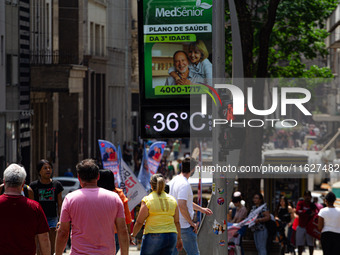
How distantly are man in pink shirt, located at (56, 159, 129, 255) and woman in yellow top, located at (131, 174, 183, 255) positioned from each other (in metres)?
2.52

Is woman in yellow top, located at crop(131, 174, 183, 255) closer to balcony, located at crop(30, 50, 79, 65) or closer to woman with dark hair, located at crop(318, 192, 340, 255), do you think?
woman with dark hair, located at crop(318, 192, 340, 255)

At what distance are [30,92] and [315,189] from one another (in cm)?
1348

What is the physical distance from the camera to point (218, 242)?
14234 millimetres

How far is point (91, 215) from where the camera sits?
7.86 metres

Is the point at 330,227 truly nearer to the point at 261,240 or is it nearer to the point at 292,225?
the point at 261,240

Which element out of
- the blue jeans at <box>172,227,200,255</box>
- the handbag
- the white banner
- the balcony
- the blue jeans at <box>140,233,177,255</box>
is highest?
the balcony

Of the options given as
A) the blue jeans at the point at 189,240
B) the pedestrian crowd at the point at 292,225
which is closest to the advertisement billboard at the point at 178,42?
the pedestrian crowd at the point at 292,225

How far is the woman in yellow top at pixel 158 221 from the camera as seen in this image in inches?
412

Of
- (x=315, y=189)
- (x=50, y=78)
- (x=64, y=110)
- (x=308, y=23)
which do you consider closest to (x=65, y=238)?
(x=308, y=23)

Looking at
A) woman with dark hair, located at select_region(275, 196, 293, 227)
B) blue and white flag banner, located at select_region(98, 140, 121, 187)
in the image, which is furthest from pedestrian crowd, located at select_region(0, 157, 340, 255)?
blue and white flag banner, located at select_region(98, 140, 121, 187)

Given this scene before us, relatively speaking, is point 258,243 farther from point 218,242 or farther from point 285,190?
point 285,190

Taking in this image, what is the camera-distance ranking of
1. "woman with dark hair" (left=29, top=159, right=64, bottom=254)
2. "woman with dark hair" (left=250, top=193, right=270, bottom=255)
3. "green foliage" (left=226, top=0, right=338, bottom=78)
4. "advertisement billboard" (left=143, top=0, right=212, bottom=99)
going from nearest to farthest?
"woman with dark hair" (left=29, top=159, right=64, bottom=254)
"advertisement billboard" (left=143, top=0, right=212, bottom=99)
"woman with dark hair" (left=250, top=193, right=270, bottom=255)
"green foliage" (left=226, top=0, right=338, bottom=78)

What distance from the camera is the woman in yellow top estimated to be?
10.5 m

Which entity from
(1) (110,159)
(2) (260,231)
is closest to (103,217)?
(2) (260,231)
